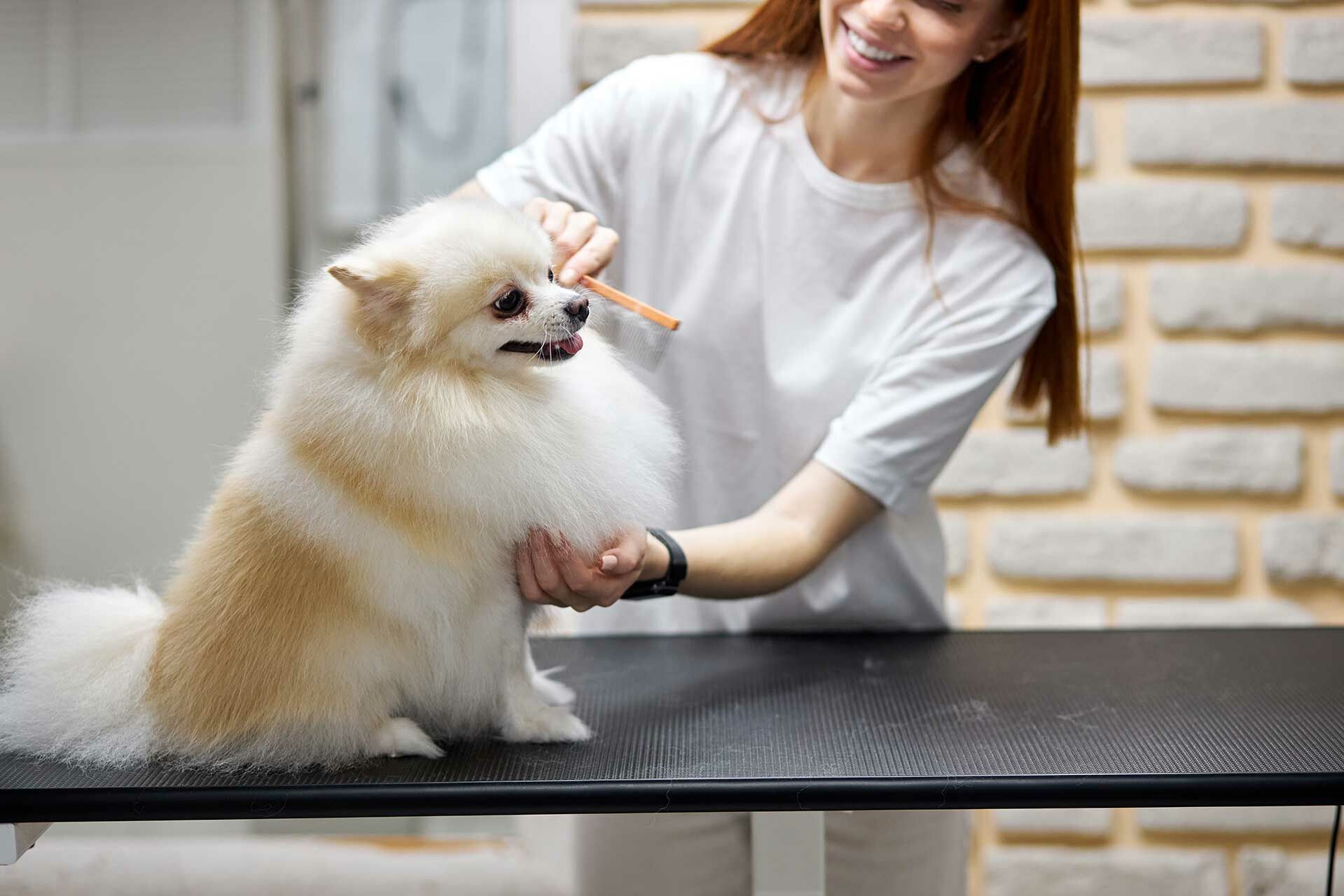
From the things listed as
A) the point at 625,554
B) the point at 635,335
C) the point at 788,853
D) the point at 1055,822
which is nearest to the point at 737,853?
the point at 788,853

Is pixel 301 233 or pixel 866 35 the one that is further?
pixel 301 233

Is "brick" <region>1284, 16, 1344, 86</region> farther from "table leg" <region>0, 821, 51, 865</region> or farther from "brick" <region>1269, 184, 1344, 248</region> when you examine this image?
"table leg" <region>0, 821, 51, 865</region>

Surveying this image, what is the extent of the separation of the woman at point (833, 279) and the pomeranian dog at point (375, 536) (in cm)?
30

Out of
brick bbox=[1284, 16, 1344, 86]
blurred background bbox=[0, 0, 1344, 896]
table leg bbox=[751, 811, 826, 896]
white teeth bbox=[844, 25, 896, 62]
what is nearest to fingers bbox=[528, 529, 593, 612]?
table leg bbox=[751, 811, 826, 896]

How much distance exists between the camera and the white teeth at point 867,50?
3.66 feet

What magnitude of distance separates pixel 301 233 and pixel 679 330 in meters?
0.88

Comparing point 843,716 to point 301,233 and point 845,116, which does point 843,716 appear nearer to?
point 845,116

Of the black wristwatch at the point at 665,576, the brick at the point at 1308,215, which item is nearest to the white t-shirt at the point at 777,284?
the black wristwatch at the point at 665,576

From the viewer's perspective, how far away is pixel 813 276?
125 cm

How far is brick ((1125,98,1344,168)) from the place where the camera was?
1630 millimetres

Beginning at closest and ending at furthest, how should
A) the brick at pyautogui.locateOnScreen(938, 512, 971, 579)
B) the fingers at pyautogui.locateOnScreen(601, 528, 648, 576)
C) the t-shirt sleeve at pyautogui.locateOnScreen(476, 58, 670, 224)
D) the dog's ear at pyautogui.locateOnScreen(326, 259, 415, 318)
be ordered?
the dog's ear at pyautogui.locateOnScreen(326, 259, 415, 318)
the fingers at pyautogui.locateOnScreen(601, 528, 648, 576)
the t-shirt sleeve at pyautogui.locateOnScreen(476, 58, 670, 224)
the brick at pyautogui.locateOnScreen(938, 512, 971, 579)

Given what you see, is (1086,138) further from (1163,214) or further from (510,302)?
(510,302)

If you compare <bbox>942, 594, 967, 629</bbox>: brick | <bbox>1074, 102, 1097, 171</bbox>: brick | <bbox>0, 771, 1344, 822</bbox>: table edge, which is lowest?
<bbox>942, 594, 967, 629</bbox>: brick

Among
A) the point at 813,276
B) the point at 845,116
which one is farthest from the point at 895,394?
the point at 845,116
